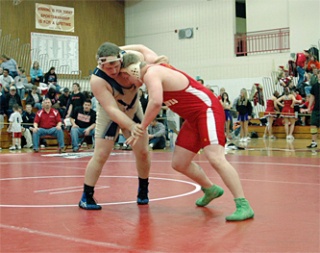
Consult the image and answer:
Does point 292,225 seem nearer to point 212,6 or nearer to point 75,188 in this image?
point 75,188

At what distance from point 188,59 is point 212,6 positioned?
290 centimetres

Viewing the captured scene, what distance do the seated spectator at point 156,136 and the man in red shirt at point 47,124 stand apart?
8.12 feet

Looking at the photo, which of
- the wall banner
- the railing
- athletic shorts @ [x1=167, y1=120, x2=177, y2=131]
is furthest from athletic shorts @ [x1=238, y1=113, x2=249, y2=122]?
the wall banner

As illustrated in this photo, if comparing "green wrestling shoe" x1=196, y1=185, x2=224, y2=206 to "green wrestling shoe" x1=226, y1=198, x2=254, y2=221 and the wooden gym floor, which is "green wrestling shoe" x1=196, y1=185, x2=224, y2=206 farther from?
"green wrestling shoe" x1=226, y1=198, x2=254, y2=221

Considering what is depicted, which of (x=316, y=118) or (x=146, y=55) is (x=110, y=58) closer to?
(x=146, y=55)

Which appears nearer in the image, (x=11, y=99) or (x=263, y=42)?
(x=11, y=99)

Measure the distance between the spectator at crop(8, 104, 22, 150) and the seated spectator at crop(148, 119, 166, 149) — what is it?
3.88 metres

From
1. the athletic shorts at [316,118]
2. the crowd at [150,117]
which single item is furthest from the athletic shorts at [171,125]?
the crowd at [150,117]

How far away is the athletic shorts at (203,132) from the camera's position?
474cm

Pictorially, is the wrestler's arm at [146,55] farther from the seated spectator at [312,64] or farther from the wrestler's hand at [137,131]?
the seated spectator at [312,64]

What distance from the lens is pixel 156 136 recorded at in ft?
49.6

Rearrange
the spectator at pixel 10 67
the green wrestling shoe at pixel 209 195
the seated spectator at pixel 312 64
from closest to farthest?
the green wrestling shoe at pixel 209 195 < the spectator at pixel 10 67 < the seated spectator at pixel 312 64

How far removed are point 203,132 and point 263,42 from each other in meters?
21.7

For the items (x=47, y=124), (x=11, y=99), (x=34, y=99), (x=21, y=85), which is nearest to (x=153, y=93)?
(x=47, y=124)
